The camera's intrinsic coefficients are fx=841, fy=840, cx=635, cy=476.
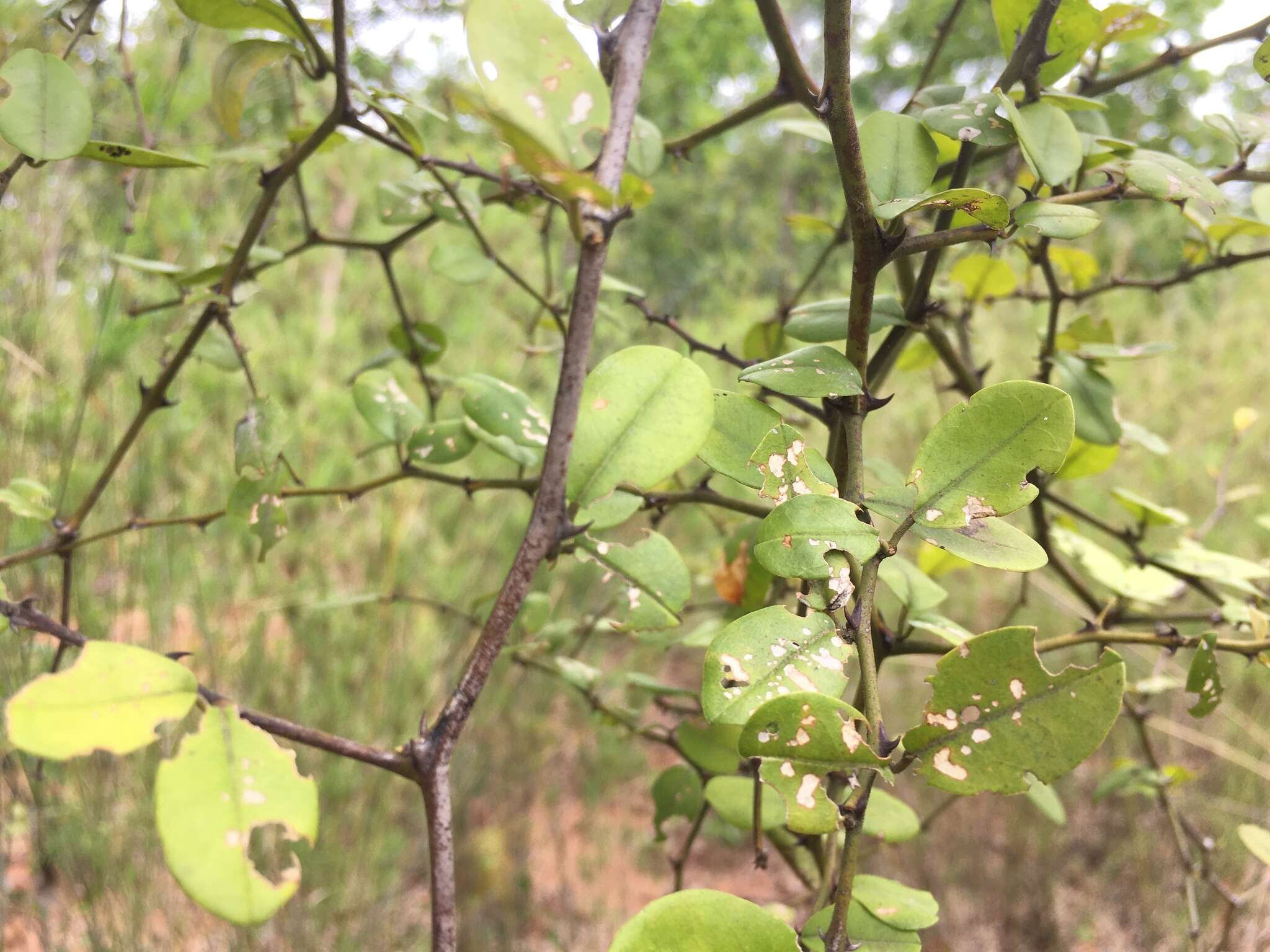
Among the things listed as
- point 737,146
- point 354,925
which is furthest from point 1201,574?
point 737,146

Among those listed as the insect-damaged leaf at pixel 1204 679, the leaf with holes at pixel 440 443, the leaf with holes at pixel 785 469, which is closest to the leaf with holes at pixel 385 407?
the leaf with holes at pixel 440 443

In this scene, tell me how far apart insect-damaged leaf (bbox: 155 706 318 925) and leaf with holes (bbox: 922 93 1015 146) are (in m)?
0.28

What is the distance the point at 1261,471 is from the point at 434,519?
201 centimetres

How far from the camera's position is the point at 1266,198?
0.43m

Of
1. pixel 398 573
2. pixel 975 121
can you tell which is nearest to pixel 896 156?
pixel 975 121

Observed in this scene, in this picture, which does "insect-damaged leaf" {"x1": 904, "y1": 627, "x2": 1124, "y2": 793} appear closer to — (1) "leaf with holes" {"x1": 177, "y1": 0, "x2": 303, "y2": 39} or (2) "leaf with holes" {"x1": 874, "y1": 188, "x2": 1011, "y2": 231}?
(2) "leaf with holes" {"x1": 874, "y1": 188, "x2": 1011, "y2": 231}

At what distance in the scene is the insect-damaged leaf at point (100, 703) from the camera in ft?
0.56

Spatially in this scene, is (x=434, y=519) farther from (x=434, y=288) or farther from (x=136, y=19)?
(x=136, y=19)

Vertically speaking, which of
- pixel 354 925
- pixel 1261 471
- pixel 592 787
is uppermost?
pixel 1261 471

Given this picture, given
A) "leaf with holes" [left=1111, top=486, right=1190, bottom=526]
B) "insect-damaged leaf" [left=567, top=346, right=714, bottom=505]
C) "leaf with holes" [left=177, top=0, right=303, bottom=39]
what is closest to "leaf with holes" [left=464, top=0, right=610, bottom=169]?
"insect-damaged leaf" [left=567, top=346, right=714, bottom=505]

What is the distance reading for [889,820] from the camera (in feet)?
1.18

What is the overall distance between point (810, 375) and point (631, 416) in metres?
0.06

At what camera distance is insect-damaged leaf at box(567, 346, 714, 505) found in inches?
10.5

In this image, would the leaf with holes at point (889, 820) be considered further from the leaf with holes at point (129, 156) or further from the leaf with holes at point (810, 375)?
the leaf with holes at point (129, 156)
